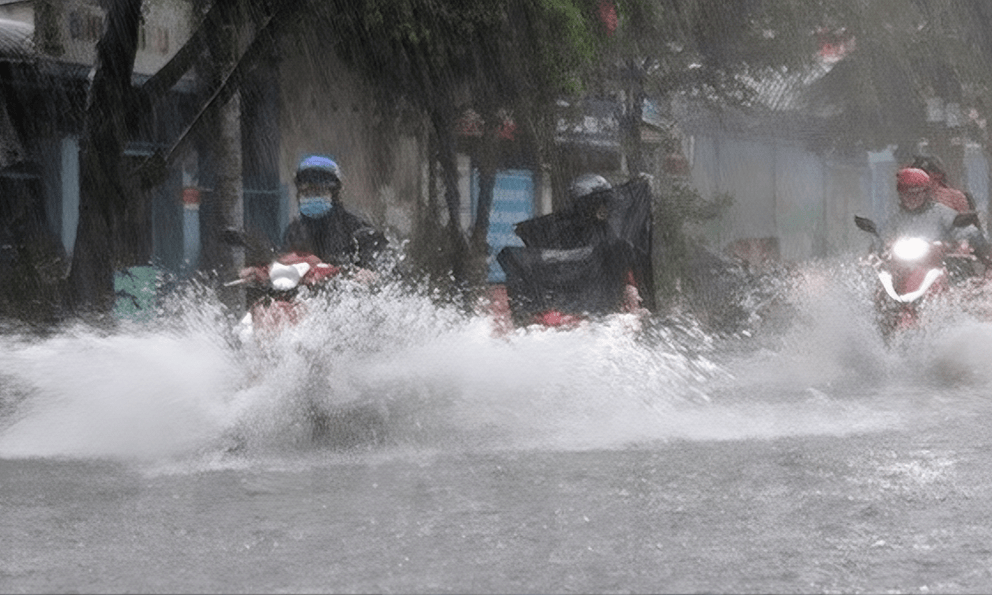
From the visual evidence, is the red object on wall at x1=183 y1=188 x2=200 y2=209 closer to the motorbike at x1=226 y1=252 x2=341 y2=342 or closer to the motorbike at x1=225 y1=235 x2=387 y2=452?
the motorbike at x1=226 y1=252 x2=341 y2=342

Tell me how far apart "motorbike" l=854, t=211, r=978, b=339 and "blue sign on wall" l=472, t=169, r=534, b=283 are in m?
13.5

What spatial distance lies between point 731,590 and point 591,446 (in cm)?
341

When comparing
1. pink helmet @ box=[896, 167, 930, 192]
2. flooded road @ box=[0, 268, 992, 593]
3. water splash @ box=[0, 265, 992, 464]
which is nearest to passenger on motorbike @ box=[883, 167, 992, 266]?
pink helmet @ box=[896, 167, 930, 192]

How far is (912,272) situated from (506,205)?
14.8 meters

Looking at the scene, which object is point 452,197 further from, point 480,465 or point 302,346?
point 480,465

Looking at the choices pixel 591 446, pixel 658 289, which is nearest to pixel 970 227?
pixel 591 446

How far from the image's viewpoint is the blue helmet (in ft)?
30.9

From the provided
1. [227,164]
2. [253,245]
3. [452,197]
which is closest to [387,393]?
[253,245]

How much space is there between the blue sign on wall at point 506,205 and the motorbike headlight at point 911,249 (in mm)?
13597

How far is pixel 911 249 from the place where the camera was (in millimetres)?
11883

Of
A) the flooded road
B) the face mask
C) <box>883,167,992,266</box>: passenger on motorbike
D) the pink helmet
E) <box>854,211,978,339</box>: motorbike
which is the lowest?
the flooded road

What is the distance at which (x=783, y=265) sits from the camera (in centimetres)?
3028

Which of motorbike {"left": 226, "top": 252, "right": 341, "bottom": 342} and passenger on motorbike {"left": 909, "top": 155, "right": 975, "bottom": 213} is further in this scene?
passenger on motorbike {"left": 909, "top": 155, "right": 975, "bottom": 213}

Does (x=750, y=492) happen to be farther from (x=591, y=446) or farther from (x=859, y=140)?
(x=859, y=140)
